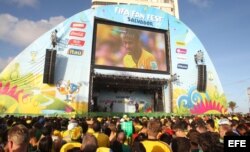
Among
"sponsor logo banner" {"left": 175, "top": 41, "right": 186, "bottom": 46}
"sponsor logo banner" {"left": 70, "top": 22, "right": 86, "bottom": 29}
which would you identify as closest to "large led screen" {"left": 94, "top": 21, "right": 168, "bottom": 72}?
"sponsor logo banner" {"left": 70, "top": 22, "right": 86, "bottom": 29}

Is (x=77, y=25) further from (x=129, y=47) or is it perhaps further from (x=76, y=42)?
(x=129, y=47)

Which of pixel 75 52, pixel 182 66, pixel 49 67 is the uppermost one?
pixel 75 52

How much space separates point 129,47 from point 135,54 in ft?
3.65

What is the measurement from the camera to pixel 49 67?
94.7ft

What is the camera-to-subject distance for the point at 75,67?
30781mm

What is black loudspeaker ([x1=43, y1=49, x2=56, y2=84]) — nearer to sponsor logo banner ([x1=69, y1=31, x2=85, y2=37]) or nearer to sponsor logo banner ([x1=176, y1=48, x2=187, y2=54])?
sponsor logo banner ([x1=69, y1=31, x2=85, y2=37])

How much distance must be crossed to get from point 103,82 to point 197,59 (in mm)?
12961

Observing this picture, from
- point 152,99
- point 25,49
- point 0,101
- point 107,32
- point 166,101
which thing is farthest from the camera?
point 152,99

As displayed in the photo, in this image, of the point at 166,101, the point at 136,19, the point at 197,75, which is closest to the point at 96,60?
the point at 136,19

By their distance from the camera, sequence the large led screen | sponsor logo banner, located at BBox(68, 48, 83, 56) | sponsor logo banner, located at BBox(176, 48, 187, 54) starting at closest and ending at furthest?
1. sponsor logo banner, located at BBox(68, 48, 83, 56)
2. the large led screen
3. sponsor logo banner, located at BBox(176, 48, 187, 54)

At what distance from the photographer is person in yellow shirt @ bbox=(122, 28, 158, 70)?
33.5m

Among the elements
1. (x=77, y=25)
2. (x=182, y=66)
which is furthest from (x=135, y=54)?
(x=77, y=25)

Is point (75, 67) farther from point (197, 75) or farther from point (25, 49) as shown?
point (197, 75)

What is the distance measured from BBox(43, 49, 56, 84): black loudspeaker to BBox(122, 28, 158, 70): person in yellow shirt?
8.33 metres
